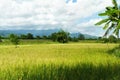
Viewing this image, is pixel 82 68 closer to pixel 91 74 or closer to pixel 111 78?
pixel 91 74

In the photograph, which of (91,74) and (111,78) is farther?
(91,74)

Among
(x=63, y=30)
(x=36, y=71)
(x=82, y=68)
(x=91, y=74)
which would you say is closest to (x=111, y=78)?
(x=91, y=74)

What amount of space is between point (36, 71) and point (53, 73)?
625mm

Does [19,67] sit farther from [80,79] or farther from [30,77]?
[80,79]

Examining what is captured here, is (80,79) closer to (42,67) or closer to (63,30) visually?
(42,67)

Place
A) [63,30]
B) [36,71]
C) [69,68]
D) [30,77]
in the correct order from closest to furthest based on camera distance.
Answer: [30,77] → [36,71] → [69,68] → [63,30]

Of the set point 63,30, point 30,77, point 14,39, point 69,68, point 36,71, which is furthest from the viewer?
point 63,30

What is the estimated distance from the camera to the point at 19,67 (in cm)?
951

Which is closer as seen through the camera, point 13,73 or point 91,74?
point 13,73

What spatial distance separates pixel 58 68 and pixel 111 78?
1749mm

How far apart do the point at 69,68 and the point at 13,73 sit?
1949 mm

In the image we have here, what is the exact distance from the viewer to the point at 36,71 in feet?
28.9

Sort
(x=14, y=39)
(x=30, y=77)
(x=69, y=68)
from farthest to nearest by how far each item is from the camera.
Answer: (x=14, y=39) → (x=69, y=68) → (x=30, y=77)

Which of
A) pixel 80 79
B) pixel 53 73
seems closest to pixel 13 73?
pixel 53 73
